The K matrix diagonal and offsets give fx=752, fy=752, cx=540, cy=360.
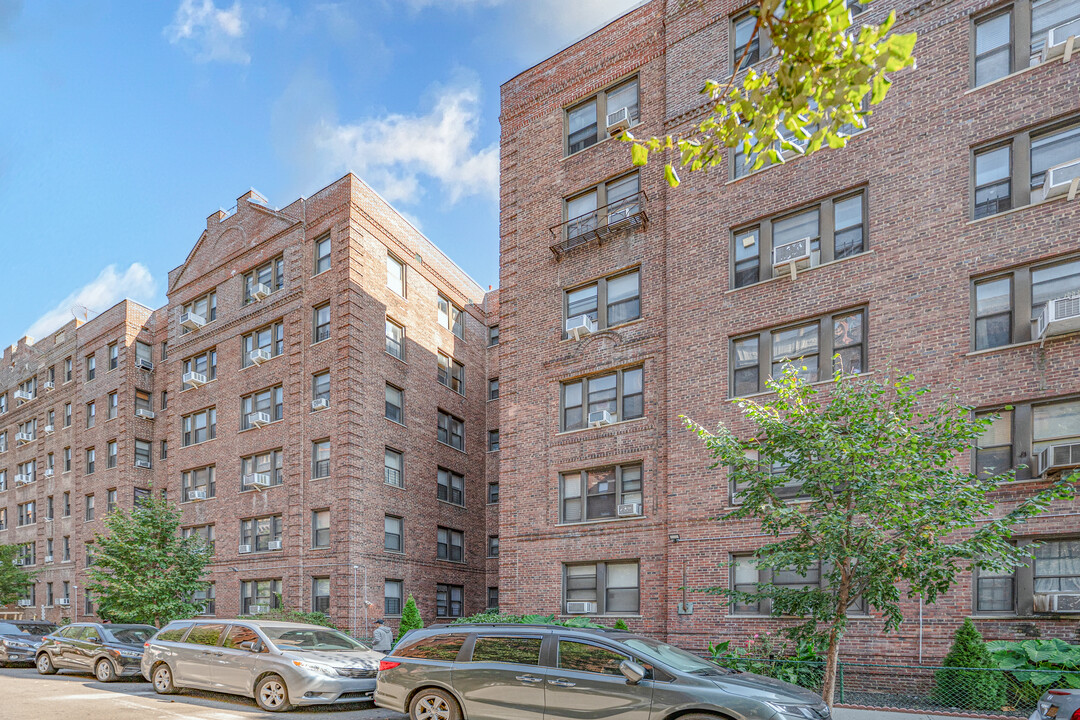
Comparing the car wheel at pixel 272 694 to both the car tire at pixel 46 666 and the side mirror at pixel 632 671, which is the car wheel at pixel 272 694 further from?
the car tire at pixel 46 666

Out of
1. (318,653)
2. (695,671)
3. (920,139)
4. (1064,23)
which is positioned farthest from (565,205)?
(695,671)

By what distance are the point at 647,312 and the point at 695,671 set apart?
41.4ft

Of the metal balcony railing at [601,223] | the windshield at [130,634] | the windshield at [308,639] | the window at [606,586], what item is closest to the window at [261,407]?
the windshield at [130,634]

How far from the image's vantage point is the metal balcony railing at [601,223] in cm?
2108

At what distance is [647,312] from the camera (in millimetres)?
20578

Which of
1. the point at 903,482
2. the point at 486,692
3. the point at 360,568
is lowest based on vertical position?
the point at 360,568

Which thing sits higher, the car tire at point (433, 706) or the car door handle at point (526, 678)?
the car door handle at point (526, 678)

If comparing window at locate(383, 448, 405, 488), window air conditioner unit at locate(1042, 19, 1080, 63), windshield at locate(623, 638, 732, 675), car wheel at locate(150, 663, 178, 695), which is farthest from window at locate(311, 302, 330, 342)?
window air conditioner unit at locate(1042, 19, 1080, 63)

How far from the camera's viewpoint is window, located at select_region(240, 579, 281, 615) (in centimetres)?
2686

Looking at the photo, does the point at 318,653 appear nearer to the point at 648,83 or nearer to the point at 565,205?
the point at 565,205

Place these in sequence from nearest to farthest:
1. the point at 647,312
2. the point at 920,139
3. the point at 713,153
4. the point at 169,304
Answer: the point at 713,153
the point at 920,139
the point at 647,312
the point at 169,304

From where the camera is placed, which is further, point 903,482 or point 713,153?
point 903,482

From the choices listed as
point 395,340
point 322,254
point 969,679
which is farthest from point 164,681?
point 322,254

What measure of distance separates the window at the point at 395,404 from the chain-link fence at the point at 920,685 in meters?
16.4
